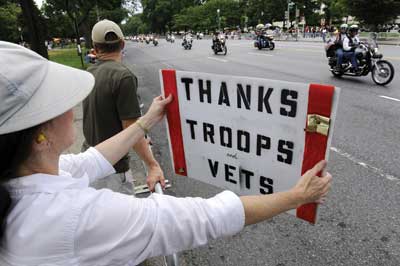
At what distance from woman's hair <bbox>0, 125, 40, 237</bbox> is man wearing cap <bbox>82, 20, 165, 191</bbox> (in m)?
1.05

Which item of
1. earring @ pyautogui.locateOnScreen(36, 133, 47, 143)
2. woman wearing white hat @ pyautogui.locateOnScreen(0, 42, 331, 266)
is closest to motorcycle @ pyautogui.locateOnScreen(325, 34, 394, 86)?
woman wearing white hat @ pyautogui.locateOnScreen(0, 42, 331, 266)

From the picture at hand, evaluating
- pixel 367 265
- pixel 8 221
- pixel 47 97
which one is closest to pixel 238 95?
pixel 47 97

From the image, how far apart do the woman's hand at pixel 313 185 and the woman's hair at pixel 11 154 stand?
0.93 meters

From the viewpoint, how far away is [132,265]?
1.10 m

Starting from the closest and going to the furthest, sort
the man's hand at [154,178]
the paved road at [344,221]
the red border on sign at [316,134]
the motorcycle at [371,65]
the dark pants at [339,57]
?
the red border on sign at [316,134], the man's hand at [154,178], the paved road at [344,221], the motorcycle at [371,65], the dark pants at [339,57]

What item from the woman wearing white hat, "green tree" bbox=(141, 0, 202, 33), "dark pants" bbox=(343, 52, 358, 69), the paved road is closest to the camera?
the woman wearing white hat

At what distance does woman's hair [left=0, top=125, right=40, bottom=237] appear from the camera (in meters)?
0.95

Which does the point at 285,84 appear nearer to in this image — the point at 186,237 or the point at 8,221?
the point at 186,237

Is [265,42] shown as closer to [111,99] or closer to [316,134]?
[111,99]

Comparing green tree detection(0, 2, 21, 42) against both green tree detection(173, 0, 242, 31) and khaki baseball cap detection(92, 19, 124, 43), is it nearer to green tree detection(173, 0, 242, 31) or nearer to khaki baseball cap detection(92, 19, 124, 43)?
green tree detection(173, 0, 242, 31)

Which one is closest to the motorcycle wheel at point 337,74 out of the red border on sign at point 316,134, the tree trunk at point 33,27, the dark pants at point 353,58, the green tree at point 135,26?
the dark pants at point 353,58

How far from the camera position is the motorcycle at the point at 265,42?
2266 centimetres

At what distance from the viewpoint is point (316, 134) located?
1.32 m

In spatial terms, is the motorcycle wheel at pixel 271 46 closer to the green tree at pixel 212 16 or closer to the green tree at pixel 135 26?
the green tree at pixel 212 16
